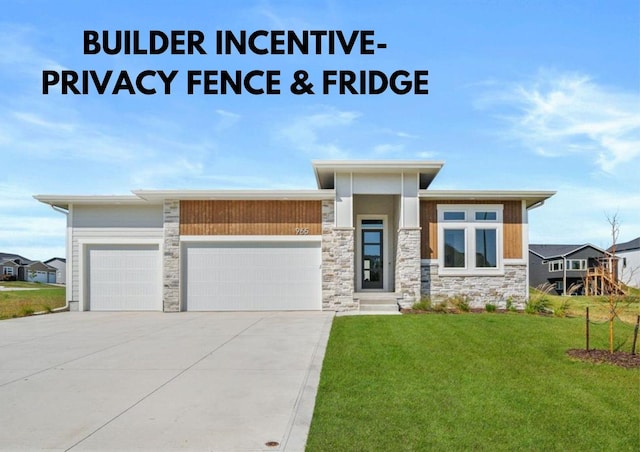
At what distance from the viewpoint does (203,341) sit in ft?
35.7

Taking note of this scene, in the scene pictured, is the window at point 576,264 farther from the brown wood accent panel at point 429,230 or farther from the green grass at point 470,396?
the green grass at point 470,396

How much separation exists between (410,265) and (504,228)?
11.5 ft

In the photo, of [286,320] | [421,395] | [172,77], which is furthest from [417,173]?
[421,395]

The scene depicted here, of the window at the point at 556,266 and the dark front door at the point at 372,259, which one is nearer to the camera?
the dark front door at the point at 372,259

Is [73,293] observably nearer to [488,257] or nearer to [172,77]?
[172,77]

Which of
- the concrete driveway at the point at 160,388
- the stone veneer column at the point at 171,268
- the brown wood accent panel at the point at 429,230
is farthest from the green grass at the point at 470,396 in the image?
the stone veneer column at the point at 171,268

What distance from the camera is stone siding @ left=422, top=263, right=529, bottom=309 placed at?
1756 centimetres

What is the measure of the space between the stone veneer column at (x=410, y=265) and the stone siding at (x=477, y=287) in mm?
420

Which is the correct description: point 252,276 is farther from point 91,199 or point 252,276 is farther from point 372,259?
point 91,199

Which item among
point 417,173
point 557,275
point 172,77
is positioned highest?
point 172,77

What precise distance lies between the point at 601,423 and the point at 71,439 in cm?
521

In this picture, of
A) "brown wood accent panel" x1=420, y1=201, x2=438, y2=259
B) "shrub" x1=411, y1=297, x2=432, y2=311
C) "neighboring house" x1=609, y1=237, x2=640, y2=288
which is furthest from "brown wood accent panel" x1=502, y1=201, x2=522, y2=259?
"neighboring house" x1=609, y1=237, x2=640, y2=288

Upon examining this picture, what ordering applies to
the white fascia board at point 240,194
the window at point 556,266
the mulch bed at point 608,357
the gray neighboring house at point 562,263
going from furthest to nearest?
the window at point 556,266 < the gray neighboring house at point 562,263 < the white fascia board at point 240,194 < the mulch bed at point 608,357

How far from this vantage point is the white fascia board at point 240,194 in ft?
56.5
